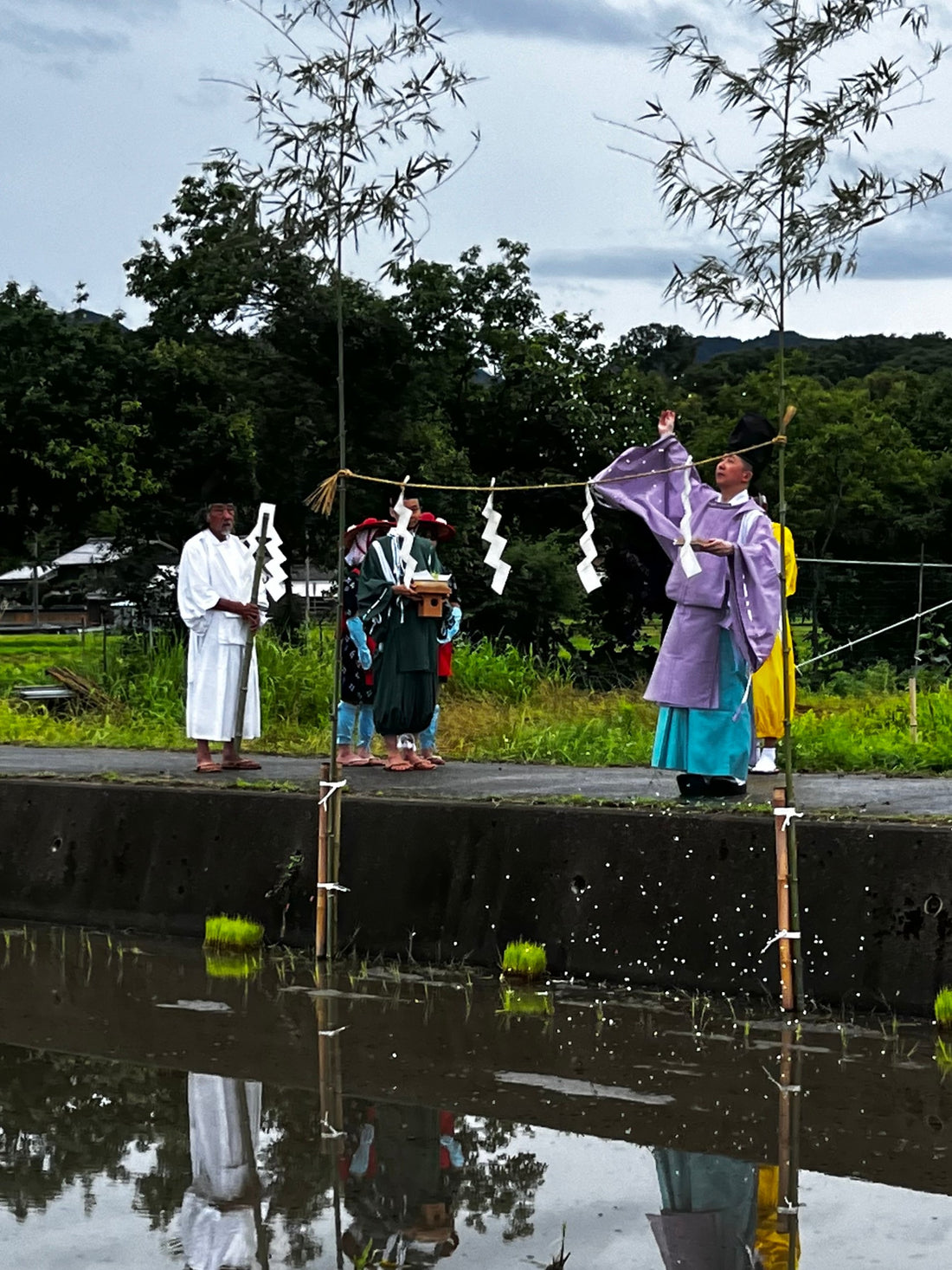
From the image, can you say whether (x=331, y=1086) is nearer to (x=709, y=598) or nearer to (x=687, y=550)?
(x=687, y=550)

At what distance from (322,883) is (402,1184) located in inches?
144

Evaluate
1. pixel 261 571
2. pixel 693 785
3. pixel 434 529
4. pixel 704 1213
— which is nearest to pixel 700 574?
pixel 693 785

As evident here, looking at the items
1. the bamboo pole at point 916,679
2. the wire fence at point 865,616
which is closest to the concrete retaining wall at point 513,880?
the bamboo pole at point 916,679

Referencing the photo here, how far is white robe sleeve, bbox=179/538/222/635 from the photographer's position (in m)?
12.7

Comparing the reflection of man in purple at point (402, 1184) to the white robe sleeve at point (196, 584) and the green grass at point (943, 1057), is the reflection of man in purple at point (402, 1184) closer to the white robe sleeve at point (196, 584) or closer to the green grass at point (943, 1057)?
the green grass at point (943, 1057)

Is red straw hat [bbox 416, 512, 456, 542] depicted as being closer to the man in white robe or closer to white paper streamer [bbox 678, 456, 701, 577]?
the man in white robe

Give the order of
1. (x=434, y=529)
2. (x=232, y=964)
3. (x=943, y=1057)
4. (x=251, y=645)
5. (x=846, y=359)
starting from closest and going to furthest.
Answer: (x=943, y=1057) → (x=232, y=964) → (x=251, y=645) → (x=434, y=529) → (x=846, y=359)

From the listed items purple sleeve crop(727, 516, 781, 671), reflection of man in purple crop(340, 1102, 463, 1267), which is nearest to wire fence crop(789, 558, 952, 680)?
purple sleeve crop(727, 516, 781, 671)

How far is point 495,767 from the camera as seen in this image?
13.3 meters

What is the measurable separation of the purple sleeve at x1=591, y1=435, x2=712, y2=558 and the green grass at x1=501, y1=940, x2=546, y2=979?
78.6 inches

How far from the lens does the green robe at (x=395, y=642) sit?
12.7 m

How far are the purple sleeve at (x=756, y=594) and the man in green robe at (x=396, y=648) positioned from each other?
3457mm

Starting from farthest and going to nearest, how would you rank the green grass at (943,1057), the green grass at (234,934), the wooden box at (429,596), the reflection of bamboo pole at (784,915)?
the wooden box at (429,596) → the green grass at (234,934) → the reflection of bamboo pole at (784,915) → the green grass at (943,1057)

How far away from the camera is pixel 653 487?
9.57 m
